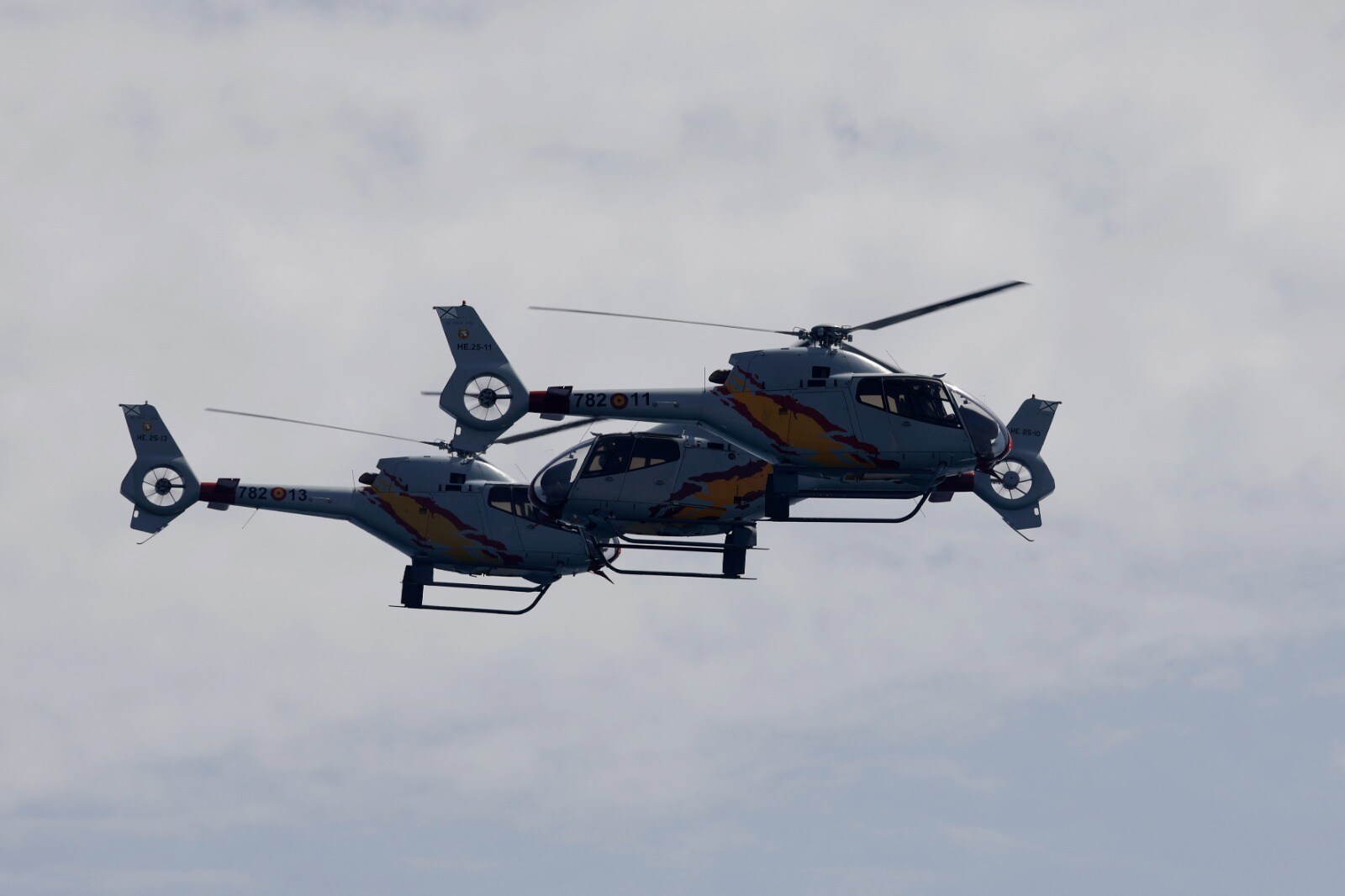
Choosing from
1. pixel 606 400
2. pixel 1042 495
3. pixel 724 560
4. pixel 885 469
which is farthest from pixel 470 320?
pixel 1042 495

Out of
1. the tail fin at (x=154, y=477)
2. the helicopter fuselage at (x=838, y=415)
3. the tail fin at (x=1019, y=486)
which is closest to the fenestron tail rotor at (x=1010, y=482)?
the tail fin at (x=1019, y=486)

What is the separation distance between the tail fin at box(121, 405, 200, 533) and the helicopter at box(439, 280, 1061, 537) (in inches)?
511

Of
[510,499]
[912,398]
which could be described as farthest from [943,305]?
[510,499]

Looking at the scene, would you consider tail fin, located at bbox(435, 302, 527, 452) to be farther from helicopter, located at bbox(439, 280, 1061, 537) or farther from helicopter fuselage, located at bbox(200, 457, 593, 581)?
helicopter fuselage, located at bbox(200, 457, 593, 581)

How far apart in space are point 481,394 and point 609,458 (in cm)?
424

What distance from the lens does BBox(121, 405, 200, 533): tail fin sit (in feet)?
214

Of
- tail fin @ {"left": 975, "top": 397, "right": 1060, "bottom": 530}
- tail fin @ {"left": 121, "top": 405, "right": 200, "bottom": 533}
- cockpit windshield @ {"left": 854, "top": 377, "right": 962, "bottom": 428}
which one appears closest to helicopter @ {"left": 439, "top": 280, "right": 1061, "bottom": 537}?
cockpit windshield @ {"left": 854, "top": 377, "right": 962, "bottom": 428}

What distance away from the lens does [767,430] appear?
5159 cm

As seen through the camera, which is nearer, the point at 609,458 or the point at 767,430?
the point at 767,430

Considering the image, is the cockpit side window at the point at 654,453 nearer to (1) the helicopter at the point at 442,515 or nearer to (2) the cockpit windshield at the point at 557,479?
(2) the cockpit windshield at the point at 557,479

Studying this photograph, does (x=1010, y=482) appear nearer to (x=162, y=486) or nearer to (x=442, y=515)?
(x=442, y=515)

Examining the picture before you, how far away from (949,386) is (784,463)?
4.52 metres

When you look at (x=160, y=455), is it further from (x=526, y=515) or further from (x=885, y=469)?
(x=885, y=469)

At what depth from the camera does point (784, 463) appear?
51.7 metres
